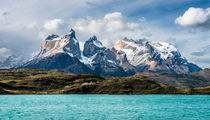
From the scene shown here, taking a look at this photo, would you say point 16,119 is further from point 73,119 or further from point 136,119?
point 136,119

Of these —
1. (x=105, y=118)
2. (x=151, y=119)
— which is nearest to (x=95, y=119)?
(x=105, y=118)

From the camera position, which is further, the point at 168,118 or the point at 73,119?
the point at 168,118

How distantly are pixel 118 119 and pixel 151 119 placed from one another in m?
12.9

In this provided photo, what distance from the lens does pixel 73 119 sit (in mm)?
101562

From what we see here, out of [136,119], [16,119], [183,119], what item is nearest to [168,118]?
[183,119]

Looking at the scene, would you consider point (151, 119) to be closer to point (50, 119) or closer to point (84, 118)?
point (84, 118)

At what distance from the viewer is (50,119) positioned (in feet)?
330

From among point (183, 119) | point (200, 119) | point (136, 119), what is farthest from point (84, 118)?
point (200, 119)

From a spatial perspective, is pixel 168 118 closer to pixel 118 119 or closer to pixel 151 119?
pixel 151 119

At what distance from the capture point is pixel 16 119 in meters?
101

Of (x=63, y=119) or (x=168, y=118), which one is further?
(x=168, y=118)

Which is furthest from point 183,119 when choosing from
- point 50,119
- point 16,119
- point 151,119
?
point 16,119

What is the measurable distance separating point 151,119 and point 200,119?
2009 cm

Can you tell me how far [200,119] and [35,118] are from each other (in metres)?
64.9
